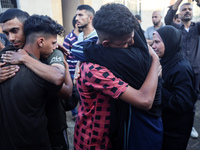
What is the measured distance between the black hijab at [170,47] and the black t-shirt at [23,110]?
1347mm

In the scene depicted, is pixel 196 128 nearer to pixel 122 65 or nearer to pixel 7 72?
pixel 122 65

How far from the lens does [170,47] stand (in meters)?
2.13

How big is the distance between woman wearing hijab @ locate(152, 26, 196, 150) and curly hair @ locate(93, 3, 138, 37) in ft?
3.19

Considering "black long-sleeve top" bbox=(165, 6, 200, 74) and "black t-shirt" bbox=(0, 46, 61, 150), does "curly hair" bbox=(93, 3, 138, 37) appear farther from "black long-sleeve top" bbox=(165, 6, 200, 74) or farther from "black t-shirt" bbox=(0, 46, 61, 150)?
"black long-sleeve top" bbox=(165, 6, 200, 74)

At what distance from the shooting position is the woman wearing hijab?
6.13ft

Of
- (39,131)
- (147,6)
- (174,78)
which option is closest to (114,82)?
(39,131)

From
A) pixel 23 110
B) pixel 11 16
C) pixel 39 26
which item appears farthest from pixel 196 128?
pixel 11 16

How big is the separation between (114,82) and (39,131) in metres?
0.79

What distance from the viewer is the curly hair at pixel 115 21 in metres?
1.21

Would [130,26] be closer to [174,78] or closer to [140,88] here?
[140,88]

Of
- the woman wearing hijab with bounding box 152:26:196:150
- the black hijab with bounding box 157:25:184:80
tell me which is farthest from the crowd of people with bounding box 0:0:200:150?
the black hijab with bounding box 157:25:184:80

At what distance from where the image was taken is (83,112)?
1.52 meters

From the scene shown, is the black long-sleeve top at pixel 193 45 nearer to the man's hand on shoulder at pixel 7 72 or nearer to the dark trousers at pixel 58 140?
the dark trousers at pixel 58 140


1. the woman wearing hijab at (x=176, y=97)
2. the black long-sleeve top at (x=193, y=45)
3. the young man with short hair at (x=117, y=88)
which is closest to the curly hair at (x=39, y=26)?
the young man with short hair at (x=117, y=88)
